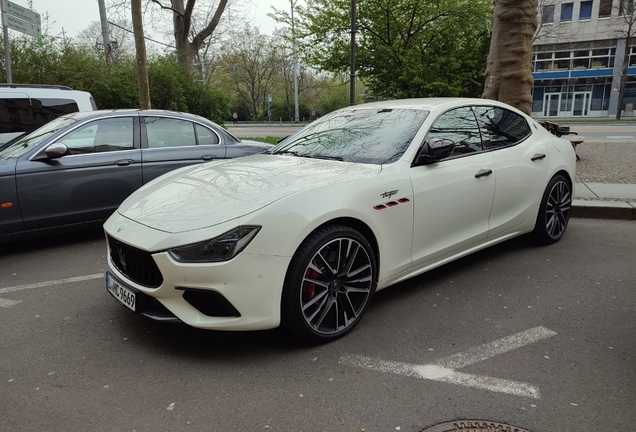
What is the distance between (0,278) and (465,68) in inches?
696

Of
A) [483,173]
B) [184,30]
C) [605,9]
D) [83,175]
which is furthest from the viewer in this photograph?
[605,9]

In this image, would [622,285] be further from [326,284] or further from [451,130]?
[326,284]

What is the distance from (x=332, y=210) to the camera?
3.06m

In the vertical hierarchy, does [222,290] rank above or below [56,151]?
below

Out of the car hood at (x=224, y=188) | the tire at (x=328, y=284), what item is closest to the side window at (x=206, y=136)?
the car hood at (x=224, y=188)

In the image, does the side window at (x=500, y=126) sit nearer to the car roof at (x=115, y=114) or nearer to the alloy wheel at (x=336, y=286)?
the alloy wheel at (x=336, y=286)

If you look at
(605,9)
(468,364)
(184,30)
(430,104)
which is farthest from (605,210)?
(605,9)

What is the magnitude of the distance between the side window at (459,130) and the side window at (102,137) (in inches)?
146

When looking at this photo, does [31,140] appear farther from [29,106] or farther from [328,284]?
[328,284]

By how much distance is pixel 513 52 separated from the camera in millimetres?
9516

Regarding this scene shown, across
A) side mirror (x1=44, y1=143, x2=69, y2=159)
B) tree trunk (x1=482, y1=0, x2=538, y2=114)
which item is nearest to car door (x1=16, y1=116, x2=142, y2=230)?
side mirror (x1=44, y1=143, x2=69, y2=159)

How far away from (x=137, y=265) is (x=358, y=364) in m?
1.46

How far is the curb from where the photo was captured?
6518 mm

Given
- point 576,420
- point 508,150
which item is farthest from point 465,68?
point 576,420
